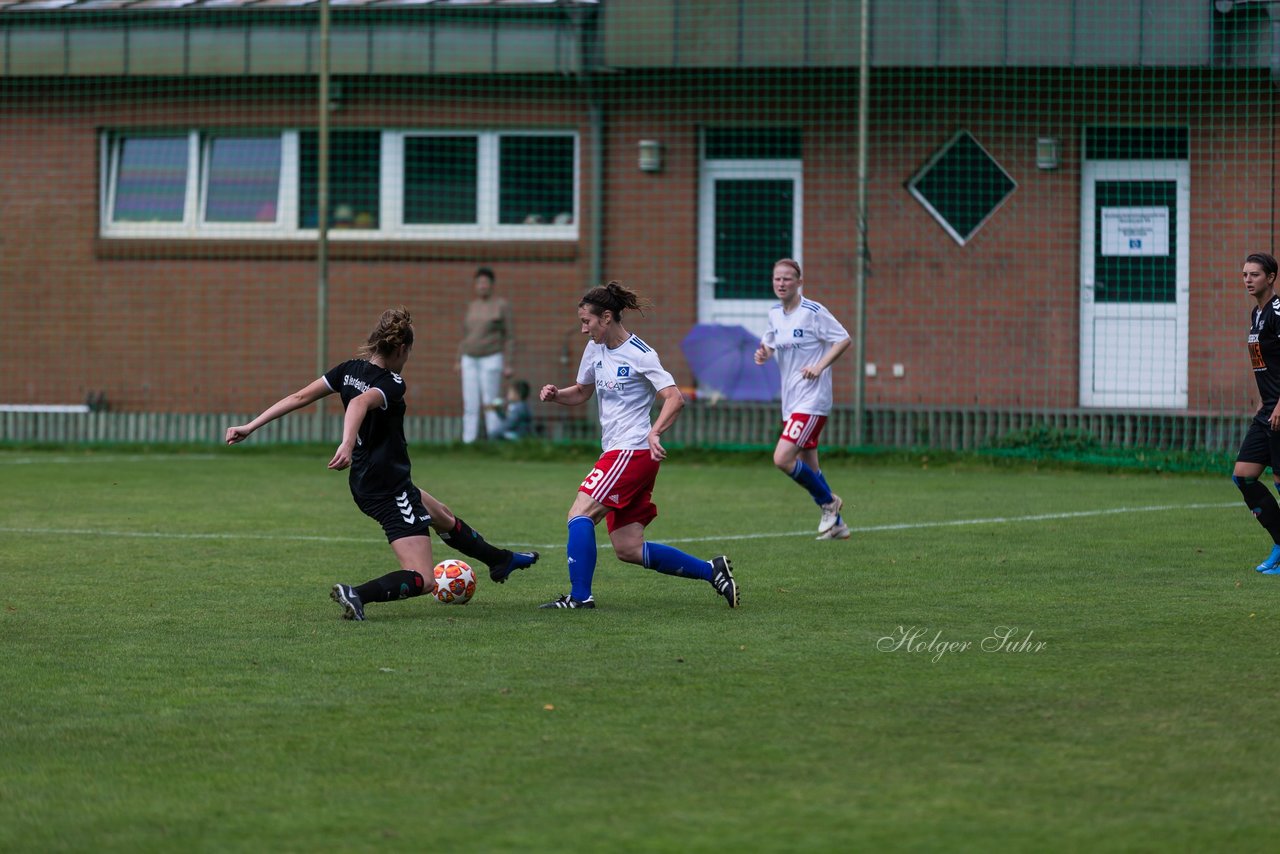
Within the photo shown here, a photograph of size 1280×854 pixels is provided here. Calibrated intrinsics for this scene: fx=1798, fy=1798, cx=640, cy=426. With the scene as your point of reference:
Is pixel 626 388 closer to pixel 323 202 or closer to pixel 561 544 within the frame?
pixel 561 544

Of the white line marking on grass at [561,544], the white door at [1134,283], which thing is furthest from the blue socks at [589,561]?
the white door at [1134,283]

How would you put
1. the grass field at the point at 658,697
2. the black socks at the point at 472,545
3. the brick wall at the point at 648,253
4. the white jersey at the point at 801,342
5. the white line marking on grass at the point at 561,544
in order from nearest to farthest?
the grass field at the point at 658,697, the black socks at the point at 472,545, the white line marking on grass at the point at 561,544, the white jersey at the point at 801,342, the brick wall at the point at 648,253

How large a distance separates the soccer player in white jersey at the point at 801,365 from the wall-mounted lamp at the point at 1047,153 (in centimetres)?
621

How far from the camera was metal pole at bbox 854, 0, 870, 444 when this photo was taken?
17250 millimetres

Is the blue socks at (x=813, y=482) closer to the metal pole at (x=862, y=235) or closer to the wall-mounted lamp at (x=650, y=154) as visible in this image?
the metal pole at (x=862, y=235)

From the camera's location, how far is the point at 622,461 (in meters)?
8.68

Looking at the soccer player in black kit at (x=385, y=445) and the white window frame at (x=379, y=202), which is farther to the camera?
the white window frame at (x=379, y=202)

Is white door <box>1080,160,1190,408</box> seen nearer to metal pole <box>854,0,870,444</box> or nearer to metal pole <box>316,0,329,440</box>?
metal pole <box>854,0,870,444</box>

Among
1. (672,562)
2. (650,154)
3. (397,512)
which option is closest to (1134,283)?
(650,154)

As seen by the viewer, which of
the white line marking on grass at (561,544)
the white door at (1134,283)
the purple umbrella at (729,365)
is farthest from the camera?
the purple umbrella at (729,365)

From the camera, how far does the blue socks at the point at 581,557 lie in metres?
8.45

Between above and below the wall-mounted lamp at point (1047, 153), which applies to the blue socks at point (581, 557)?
below

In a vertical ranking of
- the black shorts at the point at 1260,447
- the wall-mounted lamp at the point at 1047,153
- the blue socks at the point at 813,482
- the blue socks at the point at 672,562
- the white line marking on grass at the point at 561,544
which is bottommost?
the white line marking on grass at the point at 561,544

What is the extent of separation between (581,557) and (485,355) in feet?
33.2
